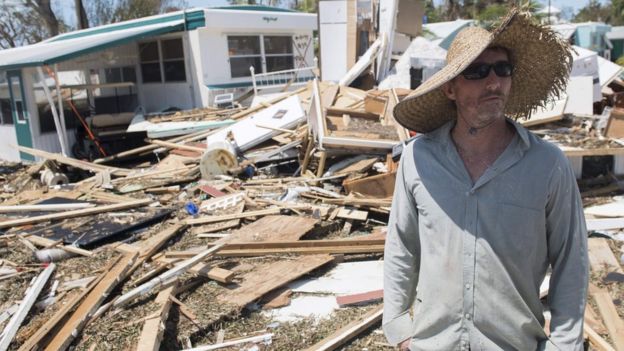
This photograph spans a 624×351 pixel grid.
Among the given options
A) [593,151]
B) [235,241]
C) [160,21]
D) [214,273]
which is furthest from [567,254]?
[160,21]

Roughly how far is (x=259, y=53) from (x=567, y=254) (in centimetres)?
1491

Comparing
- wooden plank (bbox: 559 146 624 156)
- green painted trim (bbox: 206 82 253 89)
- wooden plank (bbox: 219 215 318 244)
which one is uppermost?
green painted trim (bbox: 206 82 253 89)

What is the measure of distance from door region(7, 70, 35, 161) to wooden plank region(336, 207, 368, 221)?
32.3 feet

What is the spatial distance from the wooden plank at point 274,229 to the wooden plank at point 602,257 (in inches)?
116

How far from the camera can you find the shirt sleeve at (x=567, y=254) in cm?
169

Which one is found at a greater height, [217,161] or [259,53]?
[259,53]

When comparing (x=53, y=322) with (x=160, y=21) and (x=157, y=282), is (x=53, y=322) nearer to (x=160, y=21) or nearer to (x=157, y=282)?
(x=157, y=282)

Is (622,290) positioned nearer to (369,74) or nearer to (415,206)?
(415,206)

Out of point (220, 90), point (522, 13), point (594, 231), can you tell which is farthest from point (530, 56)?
point (220, 90)

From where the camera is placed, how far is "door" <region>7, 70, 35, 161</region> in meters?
12.5

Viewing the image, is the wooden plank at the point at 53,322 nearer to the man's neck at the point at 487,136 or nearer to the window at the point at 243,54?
the man's neck at the point at 487,136

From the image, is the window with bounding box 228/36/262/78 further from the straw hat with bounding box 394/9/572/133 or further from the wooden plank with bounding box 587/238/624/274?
the straw hat with bounding box 394/9/572/133

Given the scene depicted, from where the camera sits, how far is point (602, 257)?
15.6ft

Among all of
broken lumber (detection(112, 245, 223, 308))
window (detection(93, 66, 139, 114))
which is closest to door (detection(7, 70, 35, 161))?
window (detection(93, 66, 139, 114))
